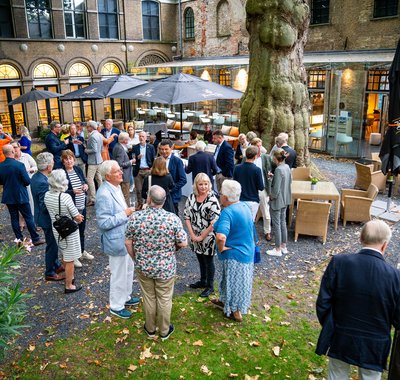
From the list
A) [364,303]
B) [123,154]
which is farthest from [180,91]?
[364,303]

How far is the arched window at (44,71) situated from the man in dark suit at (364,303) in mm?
21994

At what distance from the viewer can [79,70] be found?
2295 cm

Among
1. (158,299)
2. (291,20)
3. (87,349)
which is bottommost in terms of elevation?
(87,349)

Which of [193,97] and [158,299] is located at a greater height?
[193,97]

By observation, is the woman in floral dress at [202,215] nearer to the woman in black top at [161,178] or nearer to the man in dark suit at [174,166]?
the woman in black top at [161,178]

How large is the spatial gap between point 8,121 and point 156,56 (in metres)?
10.5

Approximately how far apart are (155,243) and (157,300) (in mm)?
764

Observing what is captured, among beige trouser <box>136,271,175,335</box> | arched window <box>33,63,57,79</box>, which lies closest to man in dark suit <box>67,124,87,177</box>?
beige trouser <box>136,271,175,335</box>

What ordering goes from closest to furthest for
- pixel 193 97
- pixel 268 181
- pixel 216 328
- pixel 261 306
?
1. pixel 216 328
2. pixel 261 306
3. pixel 268 181
4. pixel 193 97

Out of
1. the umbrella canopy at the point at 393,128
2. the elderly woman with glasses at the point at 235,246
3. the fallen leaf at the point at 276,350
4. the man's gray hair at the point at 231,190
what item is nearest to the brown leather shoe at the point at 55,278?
the elderly woman with glasses at the point at 235,246

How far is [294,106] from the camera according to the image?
998cm

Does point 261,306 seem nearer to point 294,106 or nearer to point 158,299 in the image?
point 158,299

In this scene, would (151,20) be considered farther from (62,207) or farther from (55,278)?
(62,207)

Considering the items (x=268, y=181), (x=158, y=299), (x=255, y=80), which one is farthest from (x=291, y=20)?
(x=158, y=299)
